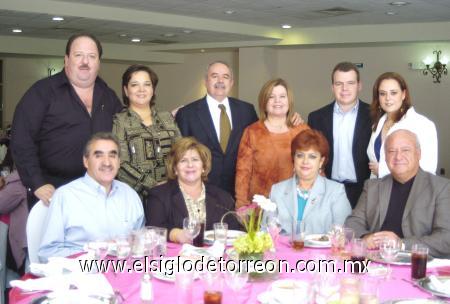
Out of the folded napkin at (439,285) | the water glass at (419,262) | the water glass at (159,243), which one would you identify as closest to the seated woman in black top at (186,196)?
the water glass at (159,243)

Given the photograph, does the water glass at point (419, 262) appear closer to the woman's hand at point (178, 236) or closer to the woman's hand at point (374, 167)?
the woman's hand at point (178, 236)

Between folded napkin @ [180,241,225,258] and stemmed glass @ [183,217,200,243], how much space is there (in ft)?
0.39

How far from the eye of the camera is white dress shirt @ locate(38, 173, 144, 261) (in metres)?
2.85

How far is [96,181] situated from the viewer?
3.10 m

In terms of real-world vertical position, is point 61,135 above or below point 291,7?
below

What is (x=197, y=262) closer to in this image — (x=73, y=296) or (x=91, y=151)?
(x=73, y=296)

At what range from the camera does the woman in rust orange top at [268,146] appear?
412 centimetres

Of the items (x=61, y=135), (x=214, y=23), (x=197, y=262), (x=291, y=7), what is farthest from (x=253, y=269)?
Result: (x=214, y=23)

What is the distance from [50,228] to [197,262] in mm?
968

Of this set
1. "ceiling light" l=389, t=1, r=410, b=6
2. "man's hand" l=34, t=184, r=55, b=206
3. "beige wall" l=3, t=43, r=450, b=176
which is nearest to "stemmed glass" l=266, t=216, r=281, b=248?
"man's hand" l=34, t=184, r=55, b=206

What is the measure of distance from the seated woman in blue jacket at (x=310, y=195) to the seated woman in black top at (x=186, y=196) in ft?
1.08

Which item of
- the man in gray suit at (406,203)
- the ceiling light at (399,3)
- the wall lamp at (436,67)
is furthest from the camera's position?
the wall lamp at (436,67)

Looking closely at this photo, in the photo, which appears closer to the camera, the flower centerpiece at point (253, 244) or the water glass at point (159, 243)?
the flower centerpiece at point (253, 244)

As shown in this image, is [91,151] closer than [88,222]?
No
